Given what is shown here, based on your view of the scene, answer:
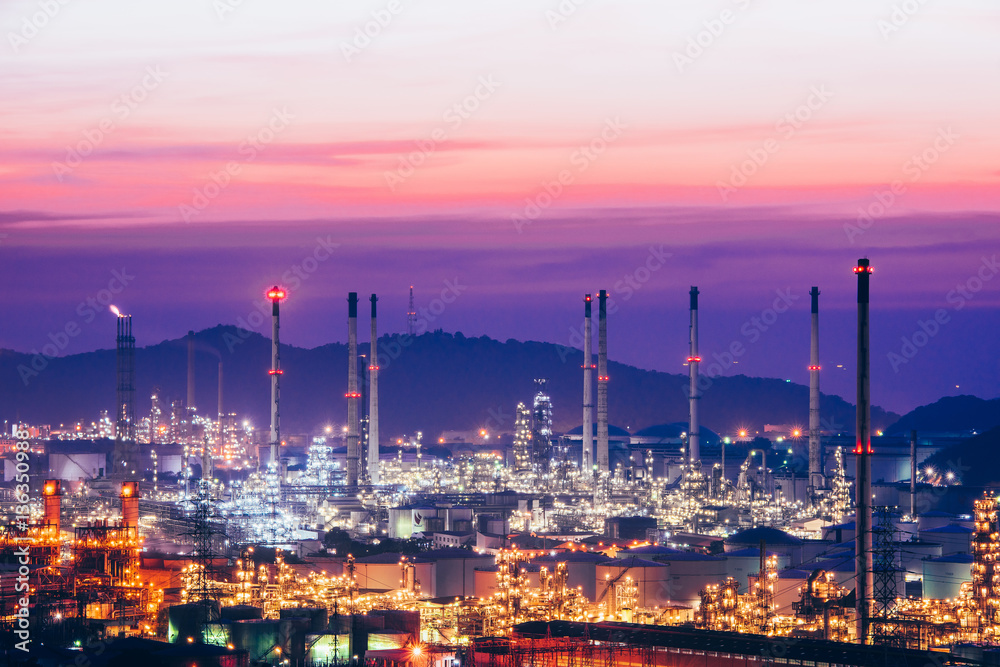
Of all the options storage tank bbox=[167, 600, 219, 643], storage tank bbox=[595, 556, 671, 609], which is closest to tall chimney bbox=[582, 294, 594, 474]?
storage tank bbox=[595, 556, 671, 609]

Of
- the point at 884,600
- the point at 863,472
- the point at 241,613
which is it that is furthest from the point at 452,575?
the point at 884,600

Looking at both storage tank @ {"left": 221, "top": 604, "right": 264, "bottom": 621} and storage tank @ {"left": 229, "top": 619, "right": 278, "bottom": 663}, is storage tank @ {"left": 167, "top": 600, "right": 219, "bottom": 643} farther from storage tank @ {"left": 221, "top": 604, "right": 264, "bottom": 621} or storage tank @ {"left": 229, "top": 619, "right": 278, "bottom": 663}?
storage tank @ {"left": 229, "top": 619, "right": 278, "bottom": 663}

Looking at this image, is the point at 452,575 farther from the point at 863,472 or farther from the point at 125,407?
the point at 125,407

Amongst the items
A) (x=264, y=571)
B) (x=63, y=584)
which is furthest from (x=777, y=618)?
(x=63, y=584)

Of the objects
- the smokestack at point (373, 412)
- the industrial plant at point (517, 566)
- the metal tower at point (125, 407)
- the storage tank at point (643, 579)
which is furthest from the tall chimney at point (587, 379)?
the storage tank at point (643, 579)

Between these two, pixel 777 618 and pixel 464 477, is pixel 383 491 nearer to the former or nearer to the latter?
pixel 464 477

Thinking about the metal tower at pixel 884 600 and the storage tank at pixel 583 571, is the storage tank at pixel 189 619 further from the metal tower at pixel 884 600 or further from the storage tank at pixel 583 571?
the metal tower at pixel 884 600
